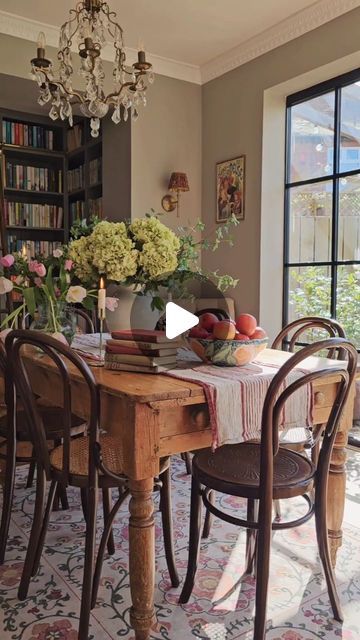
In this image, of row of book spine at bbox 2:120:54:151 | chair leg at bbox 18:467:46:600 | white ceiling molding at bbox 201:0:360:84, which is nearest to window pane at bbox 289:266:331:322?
white ceiling molding at bbox 201:0:360:84

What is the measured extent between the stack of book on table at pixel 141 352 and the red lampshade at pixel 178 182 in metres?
2.90

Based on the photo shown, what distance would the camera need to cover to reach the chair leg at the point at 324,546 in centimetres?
152

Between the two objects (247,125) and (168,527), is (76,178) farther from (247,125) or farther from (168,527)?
(168,527)

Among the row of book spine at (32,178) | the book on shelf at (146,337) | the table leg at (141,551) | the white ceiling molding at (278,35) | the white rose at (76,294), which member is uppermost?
the white ceiling molding at (278,35)

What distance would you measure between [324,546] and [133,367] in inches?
31.5

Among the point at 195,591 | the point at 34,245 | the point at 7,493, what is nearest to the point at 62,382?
the point at 7,493

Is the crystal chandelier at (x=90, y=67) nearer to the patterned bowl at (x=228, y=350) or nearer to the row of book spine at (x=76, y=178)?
the patterned bowl at (x=228, y=350)

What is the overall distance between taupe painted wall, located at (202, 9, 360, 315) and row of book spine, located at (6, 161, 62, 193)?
1.68 m

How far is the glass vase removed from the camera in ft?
6.19

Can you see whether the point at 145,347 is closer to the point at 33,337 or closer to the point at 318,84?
the point at 33,337

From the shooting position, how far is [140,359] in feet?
5.16

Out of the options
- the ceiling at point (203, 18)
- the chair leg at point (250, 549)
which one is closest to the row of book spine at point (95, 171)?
the ceiling at point (203, 18)

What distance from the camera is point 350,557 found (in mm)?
1913

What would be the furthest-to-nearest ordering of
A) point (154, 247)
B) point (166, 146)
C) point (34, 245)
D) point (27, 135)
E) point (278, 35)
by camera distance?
point (34, 245) < point (27, 135) < point (166, 146) < point (278, 35) < point (154, 247)
